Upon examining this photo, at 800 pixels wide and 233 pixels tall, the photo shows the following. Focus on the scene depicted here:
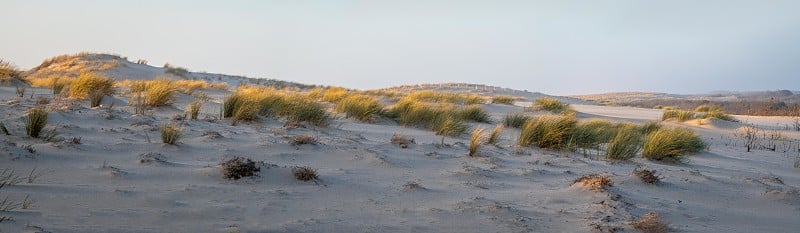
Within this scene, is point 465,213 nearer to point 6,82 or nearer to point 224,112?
point 224,112

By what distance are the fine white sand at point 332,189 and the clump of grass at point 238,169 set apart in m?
0.05

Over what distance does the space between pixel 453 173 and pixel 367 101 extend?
5.06 metres

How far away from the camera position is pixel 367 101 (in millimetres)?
9586

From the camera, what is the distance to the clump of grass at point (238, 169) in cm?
381

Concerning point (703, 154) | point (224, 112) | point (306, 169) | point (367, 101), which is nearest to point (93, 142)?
point (306, 169)

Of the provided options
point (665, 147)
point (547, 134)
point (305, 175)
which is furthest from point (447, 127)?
point (305, 175)

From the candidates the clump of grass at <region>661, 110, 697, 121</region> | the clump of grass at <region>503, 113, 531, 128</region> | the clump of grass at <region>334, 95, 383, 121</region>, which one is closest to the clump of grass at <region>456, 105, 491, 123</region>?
the clump of grass at <region>503, 113, 531, 128</region>

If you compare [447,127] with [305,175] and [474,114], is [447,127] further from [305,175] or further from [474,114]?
[305,175]

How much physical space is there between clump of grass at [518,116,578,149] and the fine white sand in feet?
3.54

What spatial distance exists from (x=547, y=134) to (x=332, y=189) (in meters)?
3.89

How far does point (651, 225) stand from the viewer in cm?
328

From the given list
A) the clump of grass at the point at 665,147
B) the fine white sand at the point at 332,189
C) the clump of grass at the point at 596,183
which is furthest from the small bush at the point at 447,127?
the clump of grass at the point at 596,183

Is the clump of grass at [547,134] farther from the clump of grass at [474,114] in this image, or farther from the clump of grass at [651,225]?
the clump of grass at [651,225]

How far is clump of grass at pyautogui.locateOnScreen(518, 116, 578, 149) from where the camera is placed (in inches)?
279
